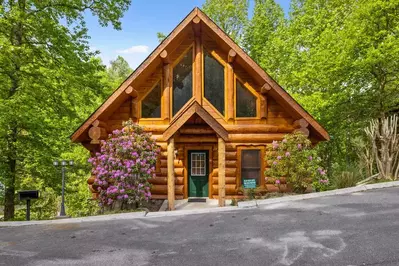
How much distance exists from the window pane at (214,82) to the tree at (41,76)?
18.6 ft

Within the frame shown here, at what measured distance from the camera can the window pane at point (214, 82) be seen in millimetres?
10781

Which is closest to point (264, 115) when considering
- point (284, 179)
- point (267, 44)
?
point (284, 179)

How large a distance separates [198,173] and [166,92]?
3.74 metres

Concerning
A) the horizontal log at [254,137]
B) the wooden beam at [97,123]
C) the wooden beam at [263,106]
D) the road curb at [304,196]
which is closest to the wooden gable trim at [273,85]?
the wooden beam at [263,106]

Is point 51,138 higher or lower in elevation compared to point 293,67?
lower

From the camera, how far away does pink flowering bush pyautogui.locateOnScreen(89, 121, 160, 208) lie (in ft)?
29.6

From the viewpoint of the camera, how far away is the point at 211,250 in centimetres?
492

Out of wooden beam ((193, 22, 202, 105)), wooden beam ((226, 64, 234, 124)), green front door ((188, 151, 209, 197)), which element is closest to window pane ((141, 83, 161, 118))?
wooden beam ((193, 22, 202, 105))

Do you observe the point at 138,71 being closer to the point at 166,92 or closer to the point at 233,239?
the point at 166,92

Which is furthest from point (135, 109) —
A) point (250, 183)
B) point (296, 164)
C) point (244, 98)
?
point (296, 164)

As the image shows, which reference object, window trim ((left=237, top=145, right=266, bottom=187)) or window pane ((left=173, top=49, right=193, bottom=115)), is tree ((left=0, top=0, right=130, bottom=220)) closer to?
window pane ((left=173, top=49, right=193, bottom=115))

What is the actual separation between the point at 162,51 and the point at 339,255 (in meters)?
8.63

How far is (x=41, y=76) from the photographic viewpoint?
38.7 feet

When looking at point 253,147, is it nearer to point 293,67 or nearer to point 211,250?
point 211,250
